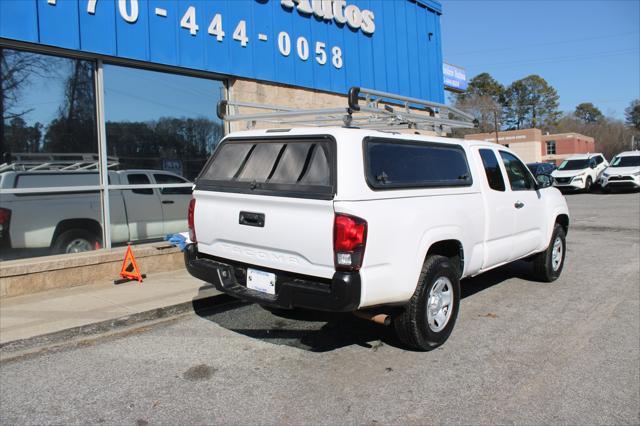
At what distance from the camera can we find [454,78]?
24922 millimetres

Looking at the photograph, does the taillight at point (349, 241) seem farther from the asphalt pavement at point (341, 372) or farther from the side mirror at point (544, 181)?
the side mirror at point (544, 181)

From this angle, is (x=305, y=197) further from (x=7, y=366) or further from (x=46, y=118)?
(x=46, y=118)

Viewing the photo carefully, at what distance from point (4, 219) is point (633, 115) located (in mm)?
135473

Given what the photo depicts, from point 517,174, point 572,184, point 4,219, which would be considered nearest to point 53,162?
point 4,219

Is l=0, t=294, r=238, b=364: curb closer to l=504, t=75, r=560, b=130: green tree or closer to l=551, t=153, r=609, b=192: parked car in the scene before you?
l=551, t=153, r=609, b=192: parked car

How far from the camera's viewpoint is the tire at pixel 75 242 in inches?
281

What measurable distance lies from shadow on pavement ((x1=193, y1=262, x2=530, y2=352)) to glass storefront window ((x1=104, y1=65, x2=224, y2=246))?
265 centimetres

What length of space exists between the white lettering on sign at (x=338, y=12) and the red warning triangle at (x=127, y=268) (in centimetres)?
562

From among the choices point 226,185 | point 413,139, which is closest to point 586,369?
point 413,139

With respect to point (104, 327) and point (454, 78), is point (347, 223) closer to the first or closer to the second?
point (104, 327)

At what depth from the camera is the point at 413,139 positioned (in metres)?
4.74

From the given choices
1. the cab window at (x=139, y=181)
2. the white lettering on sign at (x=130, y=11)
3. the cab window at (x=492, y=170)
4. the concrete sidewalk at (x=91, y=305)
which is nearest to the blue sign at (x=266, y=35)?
the white lettering on sign at (x=130, y=11)

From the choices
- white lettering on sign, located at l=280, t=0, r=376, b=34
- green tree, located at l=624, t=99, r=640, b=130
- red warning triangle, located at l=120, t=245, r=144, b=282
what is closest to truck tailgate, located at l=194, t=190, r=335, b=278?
red warning triangle, located at l=120, t=245, r=144, b=282

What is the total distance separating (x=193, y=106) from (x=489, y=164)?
539 cm
